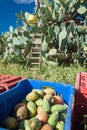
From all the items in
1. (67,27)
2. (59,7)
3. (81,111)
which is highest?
(59,7)

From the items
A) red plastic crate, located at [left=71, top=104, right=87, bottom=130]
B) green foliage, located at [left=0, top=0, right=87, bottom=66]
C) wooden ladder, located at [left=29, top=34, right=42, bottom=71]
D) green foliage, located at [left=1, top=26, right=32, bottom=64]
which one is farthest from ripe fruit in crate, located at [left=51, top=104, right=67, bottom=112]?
green foliage, located at [left=1, top=26, right=32, bottom=64]

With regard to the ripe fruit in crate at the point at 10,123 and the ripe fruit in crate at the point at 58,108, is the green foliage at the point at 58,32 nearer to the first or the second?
the ripe fruit in crate at the point at 58,108

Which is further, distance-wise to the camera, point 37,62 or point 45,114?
point 37,62

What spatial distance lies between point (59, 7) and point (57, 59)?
140cm

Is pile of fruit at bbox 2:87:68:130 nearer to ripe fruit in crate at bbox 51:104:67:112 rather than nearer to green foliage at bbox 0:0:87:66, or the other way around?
ripe fruit in crate at bbox 51:104:67:112

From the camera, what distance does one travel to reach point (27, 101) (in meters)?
3.02

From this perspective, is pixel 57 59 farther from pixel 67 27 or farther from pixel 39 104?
pixel 39 104

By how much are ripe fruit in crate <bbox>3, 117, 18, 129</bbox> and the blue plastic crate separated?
10cm

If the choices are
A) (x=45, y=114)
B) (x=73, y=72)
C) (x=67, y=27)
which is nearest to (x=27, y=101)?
(x=45, y=114)

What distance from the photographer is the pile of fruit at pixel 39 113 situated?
2469mm

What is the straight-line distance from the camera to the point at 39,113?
2721 millimetres

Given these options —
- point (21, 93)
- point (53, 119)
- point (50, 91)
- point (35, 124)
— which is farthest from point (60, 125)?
point (21, 93)

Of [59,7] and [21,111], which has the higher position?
[59,7]

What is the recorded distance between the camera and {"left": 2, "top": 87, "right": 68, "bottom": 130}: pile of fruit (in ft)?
8.10
